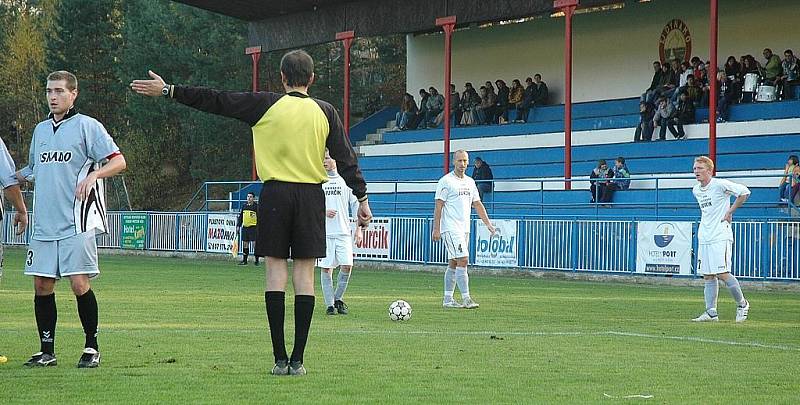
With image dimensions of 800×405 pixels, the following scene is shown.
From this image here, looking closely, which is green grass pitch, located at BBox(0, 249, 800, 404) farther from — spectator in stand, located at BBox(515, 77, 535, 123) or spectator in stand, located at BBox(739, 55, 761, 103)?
spectator in stand, located at BBox(515, 77, 535, 123)

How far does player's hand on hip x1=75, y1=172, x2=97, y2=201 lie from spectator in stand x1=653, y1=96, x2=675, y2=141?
77.5 feet

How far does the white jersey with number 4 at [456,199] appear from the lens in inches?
643

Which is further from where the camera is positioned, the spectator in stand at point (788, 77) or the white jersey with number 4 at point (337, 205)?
the spectator in stand at point (788, 77)

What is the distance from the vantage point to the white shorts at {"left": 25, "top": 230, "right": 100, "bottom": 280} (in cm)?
871

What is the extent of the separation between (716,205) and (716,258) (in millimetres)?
622

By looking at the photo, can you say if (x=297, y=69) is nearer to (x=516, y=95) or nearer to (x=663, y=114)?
(x=663, y=114)

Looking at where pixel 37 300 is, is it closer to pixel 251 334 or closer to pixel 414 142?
pixel 251 334

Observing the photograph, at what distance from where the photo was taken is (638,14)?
121ft

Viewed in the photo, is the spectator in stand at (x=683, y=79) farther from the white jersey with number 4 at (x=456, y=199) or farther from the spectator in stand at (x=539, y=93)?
the white jersey with number 4 at (x=456, y=199)

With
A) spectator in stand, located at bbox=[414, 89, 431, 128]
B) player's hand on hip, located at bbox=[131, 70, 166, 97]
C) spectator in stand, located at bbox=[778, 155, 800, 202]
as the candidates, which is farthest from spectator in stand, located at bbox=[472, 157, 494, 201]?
player's hand on hip, located at bbox=[131, 70, 166, 97]

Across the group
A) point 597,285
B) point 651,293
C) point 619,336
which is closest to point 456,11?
point 597,285

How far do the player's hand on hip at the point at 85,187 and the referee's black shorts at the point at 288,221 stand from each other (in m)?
1.22

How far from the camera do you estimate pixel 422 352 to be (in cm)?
1013

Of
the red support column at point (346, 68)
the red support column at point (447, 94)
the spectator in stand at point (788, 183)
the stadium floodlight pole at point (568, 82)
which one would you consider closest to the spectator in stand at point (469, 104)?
the red support column at point (346, 68)
